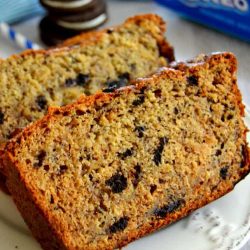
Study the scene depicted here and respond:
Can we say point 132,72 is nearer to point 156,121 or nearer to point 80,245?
point 156,121

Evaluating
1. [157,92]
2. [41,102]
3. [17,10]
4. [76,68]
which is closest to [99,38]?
[76,68]

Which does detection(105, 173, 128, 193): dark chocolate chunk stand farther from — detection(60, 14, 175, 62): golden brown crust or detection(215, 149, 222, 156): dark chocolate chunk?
detection(60, 14, 175, 62): golden brown crust

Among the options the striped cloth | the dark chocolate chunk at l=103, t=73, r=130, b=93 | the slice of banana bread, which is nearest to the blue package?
the striped cloth

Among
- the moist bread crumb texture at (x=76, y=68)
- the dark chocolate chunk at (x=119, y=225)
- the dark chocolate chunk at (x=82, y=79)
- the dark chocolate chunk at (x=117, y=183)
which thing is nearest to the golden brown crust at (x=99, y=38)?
the moist bread crumb texture at (x=76, y=68)

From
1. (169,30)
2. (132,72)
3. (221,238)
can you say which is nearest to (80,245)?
(221,238)

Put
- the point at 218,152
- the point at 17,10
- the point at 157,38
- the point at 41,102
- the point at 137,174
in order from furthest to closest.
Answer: the point at 17,10
the point at 157,38
the point at 41,102
the point at 218,152
the point at 137,174

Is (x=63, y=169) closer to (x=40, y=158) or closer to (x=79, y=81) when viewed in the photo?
(x=40, y=158)
